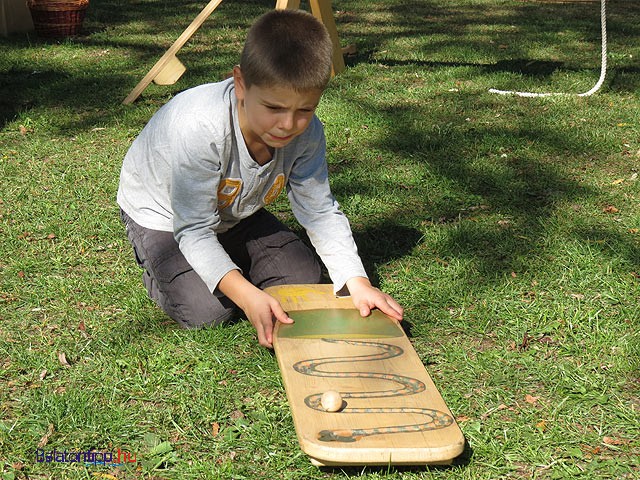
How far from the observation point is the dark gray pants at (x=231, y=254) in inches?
91.5

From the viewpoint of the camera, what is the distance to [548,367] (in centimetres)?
216

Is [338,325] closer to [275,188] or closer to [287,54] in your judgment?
[275,188]

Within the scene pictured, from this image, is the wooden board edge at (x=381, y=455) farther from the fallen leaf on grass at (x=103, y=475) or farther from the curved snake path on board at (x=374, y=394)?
the fallen leaf on grass at (x=103, y=475)

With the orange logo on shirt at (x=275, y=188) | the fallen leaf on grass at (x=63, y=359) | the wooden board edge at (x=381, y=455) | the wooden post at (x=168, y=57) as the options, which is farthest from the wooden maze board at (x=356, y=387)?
the wooden post at (x=168, y=57)

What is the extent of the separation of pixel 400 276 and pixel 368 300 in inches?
20.9

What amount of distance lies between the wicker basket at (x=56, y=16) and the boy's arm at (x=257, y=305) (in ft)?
16.6

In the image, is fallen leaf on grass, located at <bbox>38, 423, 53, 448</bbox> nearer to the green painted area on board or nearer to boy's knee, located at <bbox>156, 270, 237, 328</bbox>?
boy's knee, located at <bbox>156, 270, 237, 328</bbox>

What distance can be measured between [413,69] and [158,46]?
2434 mm

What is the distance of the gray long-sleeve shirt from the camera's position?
2121 mm

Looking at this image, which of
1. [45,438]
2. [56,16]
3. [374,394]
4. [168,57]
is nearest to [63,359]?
[45,438]

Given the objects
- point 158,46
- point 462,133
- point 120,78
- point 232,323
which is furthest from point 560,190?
point 158,46

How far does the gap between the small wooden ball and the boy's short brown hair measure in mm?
863

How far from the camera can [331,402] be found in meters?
1.75

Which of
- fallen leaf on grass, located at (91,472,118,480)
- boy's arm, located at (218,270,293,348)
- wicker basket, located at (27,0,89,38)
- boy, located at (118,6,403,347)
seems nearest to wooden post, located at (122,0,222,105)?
wicker basket, located at (27,0,89,38)
